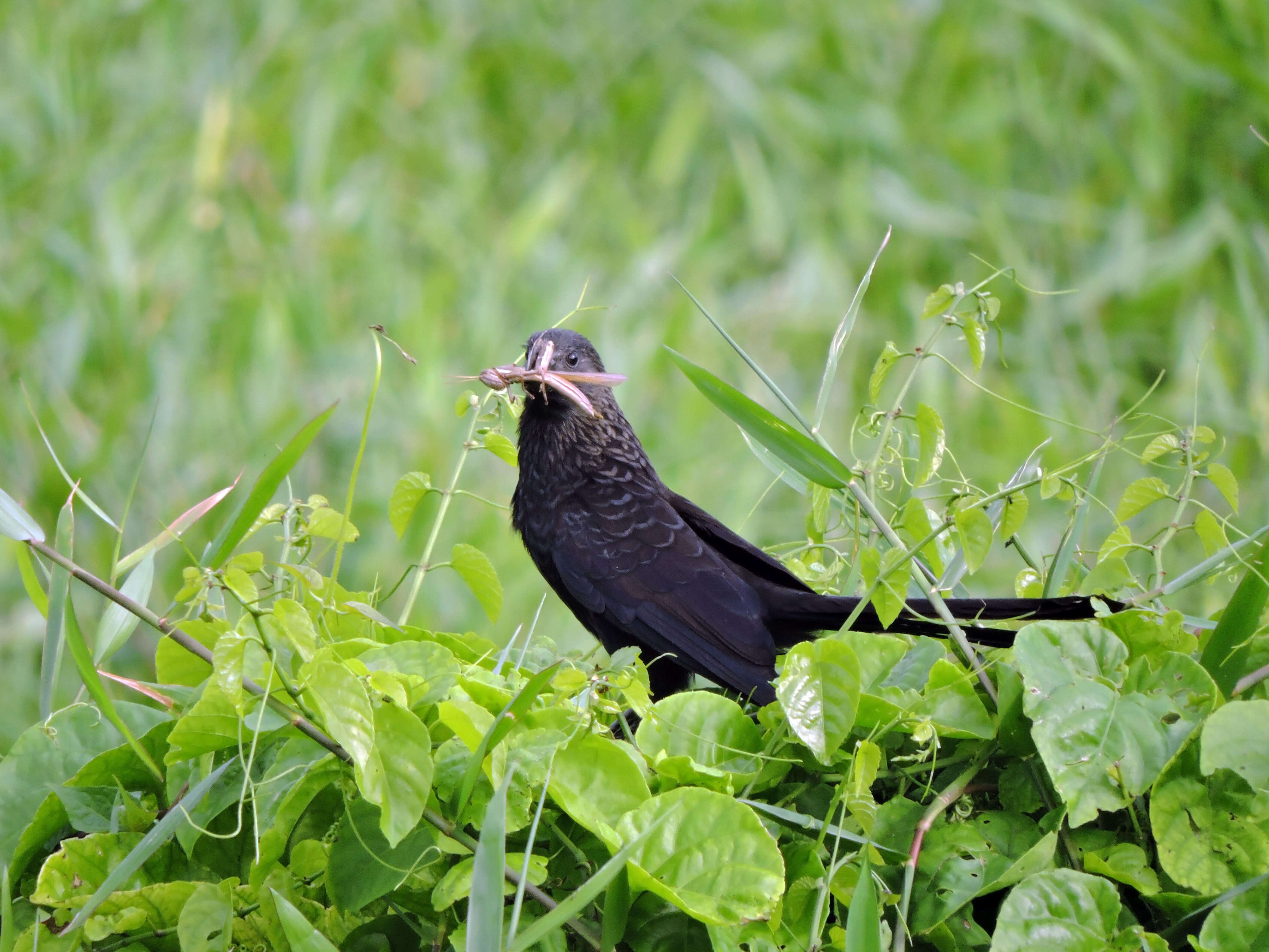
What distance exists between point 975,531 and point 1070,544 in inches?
6.9

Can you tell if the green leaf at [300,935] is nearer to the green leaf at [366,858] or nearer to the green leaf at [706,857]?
the green leaf at [366,858]

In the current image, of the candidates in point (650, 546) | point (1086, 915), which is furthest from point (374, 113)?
point (1086, 915)

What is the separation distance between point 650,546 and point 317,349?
180cm

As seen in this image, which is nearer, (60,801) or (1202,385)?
(60,801)

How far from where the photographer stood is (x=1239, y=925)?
0.59 meters

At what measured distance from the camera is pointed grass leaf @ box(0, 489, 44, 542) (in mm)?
601

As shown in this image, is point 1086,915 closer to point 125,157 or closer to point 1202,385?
point 1202,385

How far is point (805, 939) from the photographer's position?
2.05ft

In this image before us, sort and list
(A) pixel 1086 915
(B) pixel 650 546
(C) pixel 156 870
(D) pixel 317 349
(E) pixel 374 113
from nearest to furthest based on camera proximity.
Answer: (A) pixel 1086 915 → (C) pixel 156 870 → (B) pixel 650 546 → (D) pixel 317 349 → (E) pixel 374 113

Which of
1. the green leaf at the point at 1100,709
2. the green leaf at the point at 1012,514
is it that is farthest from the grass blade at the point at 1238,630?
the green leaf at the point at 1012,514

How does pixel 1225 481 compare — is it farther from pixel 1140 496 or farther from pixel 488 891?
pixel 488 891

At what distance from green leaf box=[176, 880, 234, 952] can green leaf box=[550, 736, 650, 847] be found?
7.7 inches

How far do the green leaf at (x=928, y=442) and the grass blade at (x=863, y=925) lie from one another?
0.30 meters

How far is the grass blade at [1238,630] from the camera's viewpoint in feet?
2.08
